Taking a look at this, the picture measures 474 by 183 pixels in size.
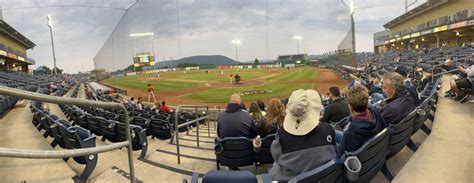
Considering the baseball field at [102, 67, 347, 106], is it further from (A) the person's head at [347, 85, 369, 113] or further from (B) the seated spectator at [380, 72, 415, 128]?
(A) the person's head at [347, 85, 369, 113]

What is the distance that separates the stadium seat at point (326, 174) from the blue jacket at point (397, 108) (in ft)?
4.94

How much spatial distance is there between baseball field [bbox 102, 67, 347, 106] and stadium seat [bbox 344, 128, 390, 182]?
48.8ft

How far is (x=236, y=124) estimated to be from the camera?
13.8 ft

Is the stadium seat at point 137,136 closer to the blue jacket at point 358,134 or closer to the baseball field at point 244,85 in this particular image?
the blue jacket at point 358,134

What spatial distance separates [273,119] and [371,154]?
5.39 feet

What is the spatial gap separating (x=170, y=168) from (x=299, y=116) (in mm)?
2778

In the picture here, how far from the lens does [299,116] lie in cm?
225

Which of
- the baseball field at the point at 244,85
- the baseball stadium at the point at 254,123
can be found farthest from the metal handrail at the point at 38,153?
the baseball field at the point at 244,85

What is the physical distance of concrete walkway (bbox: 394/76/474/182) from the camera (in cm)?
305

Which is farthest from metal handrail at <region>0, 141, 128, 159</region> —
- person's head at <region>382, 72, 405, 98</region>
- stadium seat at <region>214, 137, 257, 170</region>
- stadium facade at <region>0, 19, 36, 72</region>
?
stadium facade at <region>0, 19, 36, 72</region>

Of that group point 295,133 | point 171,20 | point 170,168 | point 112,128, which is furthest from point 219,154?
point 171,20

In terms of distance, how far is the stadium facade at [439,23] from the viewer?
40969mm

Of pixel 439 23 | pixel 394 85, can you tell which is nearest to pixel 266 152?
pixel 394 85

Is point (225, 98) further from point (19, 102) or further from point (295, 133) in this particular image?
point (295, 133)
